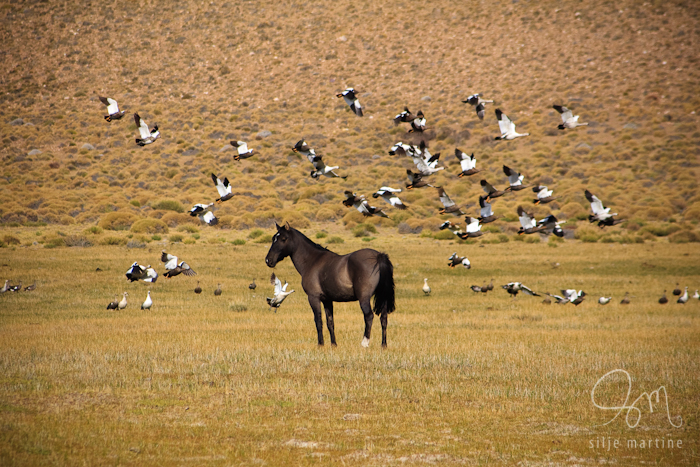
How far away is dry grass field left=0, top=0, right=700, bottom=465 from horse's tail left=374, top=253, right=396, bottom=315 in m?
1.09

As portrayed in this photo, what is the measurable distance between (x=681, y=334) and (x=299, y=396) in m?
12.7

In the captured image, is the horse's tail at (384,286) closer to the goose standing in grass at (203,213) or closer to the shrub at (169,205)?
the goose standing in grass at (203,213)

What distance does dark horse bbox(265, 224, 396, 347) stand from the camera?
50.9 ft

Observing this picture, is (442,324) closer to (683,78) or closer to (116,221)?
(116,221)

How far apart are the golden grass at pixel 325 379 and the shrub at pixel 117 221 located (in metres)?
23.5

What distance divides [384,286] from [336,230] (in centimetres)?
3694

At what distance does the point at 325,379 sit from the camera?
12547 mm

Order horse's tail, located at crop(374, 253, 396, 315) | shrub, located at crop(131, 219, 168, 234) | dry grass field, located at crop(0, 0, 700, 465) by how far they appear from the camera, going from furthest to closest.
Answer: shrub, located at crop(131, 219, 168, 234), horse's tail, located at crop(374, 253, 396, 315), dry grass field, located at crop(0, 0, 700, 465)

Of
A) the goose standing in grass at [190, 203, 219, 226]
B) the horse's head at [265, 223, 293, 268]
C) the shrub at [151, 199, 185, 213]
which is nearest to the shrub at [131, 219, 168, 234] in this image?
the shrub at [151, 199, 185, 213]

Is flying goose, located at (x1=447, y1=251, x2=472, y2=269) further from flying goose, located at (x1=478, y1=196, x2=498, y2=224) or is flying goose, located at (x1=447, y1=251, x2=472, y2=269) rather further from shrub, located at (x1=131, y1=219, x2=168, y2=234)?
shrub, located at (x1=131, y1=219, x2=168, y2=234)

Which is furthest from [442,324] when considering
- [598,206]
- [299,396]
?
[299,396]

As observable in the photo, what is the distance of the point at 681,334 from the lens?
63.9 feet
